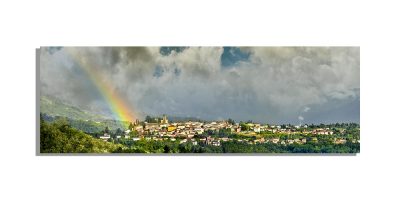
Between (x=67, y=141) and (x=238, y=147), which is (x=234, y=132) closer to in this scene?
(x=238, y=147)

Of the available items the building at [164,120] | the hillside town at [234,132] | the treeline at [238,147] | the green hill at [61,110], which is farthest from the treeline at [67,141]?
the building at [164,120]

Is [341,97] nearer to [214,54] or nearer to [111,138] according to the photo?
[214,54]

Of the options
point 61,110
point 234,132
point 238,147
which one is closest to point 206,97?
point 234,132

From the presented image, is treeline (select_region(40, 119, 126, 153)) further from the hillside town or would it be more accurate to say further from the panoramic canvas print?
the hillside town

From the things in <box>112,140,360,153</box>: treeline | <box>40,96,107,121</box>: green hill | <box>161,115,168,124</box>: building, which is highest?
<box>40,96,107,121</box>: green hill

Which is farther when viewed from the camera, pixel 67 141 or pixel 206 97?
pixel 67 141

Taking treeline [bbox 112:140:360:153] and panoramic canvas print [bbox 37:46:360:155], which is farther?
treeline [bbox 112:140:360:153]

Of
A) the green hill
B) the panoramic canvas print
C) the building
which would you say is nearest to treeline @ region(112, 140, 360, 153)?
the panoramic canvas print
